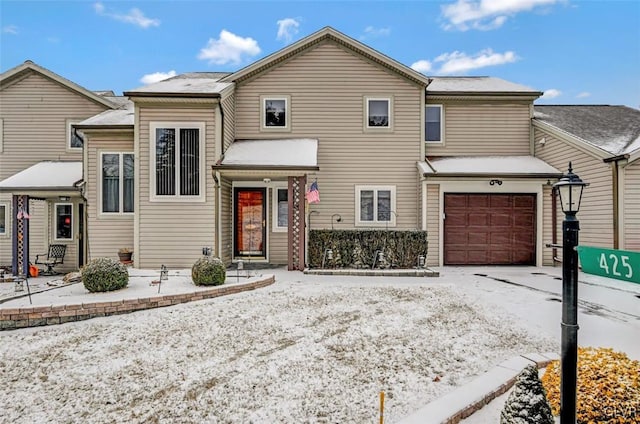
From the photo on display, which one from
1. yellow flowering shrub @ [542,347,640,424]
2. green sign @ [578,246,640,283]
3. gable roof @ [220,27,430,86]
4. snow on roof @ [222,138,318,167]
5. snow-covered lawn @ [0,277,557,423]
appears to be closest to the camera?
green sign @ [578,246,640,283]

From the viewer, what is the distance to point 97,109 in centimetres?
1279

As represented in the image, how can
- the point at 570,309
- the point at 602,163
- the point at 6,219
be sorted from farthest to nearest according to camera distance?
1. the point at 6,219
2. the point at 602,163
3. the point at 570,309

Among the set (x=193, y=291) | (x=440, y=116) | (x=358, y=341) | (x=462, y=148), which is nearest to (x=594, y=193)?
(x=462, y=148)

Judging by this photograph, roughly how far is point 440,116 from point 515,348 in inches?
358

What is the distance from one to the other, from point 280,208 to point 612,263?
31.5 ft

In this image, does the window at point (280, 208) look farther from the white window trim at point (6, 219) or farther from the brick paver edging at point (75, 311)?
the white window trim at point (6, 219)

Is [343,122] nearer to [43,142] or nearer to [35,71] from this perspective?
[43,142]

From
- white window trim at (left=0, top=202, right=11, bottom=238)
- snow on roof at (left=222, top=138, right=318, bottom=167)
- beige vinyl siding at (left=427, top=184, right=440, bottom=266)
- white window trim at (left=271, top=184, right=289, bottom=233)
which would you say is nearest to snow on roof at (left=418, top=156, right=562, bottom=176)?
beige vinyl siding at (left=427, top=184, right=440, bottom=266)

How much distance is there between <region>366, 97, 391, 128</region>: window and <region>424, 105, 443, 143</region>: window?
1462mm

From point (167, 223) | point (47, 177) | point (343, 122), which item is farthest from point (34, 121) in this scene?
point (343, 122)

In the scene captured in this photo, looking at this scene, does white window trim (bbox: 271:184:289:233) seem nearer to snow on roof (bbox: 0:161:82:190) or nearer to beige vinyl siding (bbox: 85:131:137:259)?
beige vinyl siding (bbox: 85:131:137:259)

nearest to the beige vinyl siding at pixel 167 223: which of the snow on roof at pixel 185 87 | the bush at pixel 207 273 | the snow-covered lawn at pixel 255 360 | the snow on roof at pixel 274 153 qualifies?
the snow on roof at pixel 185 87

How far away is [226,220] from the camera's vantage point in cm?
1084

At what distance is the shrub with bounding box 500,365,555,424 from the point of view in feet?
8.03
